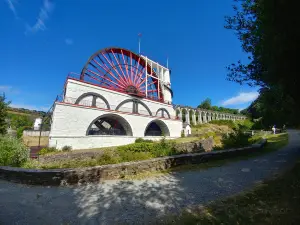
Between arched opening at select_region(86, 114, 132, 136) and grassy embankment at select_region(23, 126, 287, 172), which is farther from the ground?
arched opening at select_region(86, 114, 132, 136)

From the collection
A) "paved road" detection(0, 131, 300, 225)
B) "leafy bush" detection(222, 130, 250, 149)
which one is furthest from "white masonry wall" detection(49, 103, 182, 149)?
"leafy bush" detection(222, 130, 250, 149)

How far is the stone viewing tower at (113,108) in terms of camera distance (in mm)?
15913

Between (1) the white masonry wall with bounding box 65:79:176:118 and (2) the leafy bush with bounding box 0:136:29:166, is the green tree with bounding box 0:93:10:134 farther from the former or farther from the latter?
(2) the leafy bush with bounding box 0:136:29:166

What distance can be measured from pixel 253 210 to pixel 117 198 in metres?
2.92

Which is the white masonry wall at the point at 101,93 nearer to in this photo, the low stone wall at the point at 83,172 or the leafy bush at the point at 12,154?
the leafy bush at the point at 12,154

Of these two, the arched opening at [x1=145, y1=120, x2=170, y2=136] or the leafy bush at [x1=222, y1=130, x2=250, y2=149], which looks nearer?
the leafy bush at [x1=222, y1=130, x2=250, y2=149]

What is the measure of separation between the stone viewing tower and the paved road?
1126cm

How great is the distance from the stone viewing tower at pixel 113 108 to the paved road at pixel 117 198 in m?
11.3

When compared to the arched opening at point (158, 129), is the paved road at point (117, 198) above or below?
below

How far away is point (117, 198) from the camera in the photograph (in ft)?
12.2

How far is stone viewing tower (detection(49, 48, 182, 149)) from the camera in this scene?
15.9 metres

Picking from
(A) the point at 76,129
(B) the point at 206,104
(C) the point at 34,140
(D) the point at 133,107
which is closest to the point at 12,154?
(A) the point at 76,129

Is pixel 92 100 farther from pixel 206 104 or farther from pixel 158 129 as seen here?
pixel 206 104

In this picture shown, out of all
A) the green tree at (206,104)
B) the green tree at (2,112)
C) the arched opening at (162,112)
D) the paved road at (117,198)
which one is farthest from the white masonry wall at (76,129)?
the green tree at (206,104)
